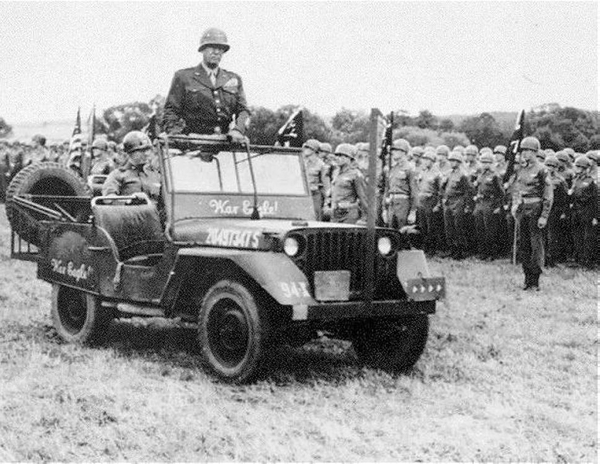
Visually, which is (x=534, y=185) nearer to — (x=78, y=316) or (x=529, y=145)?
(x=529, y=145)

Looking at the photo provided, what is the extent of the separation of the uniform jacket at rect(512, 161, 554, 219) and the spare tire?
5823 mm

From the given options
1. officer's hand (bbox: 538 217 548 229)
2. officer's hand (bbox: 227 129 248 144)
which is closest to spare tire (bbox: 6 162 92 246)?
officer's hand (bbox: 227 129 248 144)

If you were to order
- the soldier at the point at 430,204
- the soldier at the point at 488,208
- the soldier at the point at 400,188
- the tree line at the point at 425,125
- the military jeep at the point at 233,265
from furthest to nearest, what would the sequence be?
the tree line at the point at 425,125, the soldier at the point at 430,204, the soldier at the point at 488,208, the soldier at the point at 400,188, the military jeep at the point at 233,265

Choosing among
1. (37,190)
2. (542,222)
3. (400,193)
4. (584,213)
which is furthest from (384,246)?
(584,213)

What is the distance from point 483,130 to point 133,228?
19.0 m

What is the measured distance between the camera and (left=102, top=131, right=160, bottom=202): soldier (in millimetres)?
8273

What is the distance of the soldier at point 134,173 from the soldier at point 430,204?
826cm

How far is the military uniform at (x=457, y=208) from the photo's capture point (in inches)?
604

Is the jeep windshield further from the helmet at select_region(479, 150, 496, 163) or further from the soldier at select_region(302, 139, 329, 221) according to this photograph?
the helmet at select_region(479, 150, 496, 163)

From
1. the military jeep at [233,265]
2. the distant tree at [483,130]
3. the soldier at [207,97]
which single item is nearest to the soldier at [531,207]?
the military jeep at [233,265]

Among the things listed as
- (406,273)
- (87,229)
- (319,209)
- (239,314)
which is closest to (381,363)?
(406,273)

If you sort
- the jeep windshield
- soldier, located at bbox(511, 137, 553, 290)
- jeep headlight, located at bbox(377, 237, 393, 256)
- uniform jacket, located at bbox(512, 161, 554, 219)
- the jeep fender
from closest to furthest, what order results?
the jeep fender < jeep headlight, located at bbox(377, 237, 393, 256) < the jeep windshield < soldier, located at bbox(511, 137, 553, 290) < uniform jacket, located at bbox(512, 161, 554, 219)

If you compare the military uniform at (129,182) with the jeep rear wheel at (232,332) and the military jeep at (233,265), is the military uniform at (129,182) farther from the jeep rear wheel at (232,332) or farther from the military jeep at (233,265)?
the jeep rear wheel at (232,332)

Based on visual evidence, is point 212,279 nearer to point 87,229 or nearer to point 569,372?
point 87,229
